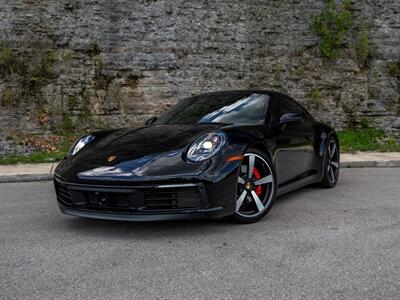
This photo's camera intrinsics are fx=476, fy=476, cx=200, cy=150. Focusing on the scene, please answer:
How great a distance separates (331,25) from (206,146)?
33.1ft

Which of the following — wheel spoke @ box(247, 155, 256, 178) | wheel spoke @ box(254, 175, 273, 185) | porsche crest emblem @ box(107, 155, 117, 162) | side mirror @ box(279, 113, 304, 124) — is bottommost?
wheel spoke @ box(254, 175, 273, 185)

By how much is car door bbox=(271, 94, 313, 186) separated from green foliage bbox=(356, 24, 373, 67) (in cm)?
815

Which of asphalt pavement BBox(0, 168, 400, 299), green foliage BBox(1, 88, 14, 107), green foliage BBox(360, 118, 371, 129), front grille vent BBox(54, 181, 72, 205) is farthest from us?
green foliage BBox(360, 118, 371, 129)

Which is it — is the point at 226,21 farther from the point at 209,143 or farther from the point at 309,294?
the point at 309,294

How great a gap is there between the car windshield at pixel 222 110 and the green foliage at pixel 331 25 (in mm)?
8157

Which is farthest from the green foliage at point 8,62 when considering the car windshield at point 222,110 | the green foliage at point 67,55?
the car windshield at point 222,110

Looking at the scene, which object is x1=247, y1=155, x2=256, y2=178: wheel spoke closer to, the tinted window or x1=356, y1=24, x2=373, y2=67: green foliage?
the tinted window

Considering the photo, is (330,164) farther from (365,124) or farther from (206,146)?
(365,124)

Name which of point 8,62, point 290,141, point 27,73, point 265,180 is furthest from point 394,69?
point 265,180

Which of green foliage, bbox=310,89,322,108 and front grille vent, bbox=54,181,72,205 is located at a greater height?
front grille vent, bbox=54,181,72,205

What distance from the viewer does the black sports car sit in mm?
3922

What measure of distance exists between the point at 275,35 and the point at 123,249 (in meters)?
10.1

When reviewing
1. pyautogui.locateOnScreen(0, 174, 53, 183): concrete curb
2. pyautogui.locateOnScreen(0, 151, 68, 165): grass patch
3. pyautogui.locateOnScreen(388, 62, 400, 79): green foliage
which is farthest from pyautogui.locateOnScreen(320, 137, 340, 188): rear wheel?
pyautogui.locateOnScreen(388, 62, 400, 79): green foliage

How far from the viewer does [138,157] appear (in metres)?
4.13
